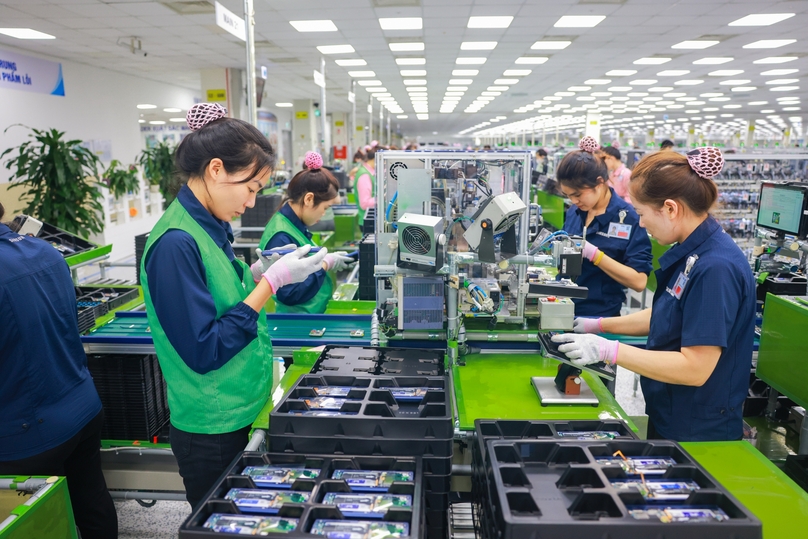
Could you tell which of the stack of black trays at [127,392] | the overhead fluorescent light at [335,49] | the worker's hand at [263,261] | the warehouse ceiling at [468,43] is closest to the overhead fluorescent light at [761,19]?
the warehouse ceiling at [468,43]

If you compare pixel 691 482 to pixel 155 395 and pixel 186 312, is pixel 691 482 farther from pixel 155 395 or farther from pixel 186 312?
pixel 155 395

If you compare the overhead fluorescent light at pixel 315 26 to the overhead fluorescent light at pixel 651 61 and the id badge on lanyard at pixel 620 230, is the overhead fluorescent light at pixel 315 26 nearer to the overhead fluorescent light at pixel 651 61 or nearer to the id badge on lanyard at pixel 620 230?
the id badge on lanyard at pixel 620 230

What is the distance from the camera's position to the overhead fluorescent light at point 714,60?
9078 millimetres

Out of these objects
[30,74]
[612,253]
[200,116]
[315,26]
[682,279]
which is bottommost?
[612,253]

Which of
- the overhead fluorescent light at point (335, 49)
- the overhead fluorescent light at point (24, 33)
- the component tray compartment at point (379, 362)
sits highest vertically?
the overhead fluorescent light at point (335, 49)

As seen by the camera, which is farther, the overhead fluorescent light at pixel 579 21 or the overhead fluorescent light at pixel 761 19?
the overhead fluorescent light at pixel 579 21

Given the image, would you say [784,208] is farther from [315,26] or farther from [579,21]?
[315,26]

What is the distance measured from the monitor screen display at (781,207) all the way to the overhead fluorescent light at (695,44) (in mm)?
5447

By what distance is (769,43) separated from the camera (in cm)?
793

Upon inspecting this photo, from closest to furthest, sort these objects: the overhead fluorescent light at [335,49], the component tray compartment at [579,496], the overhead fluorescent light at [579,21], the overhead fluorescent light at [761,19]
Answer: the component tray compartment at [579,496] → the overhead fluorescent light at [761,19] → the overhead fluorescent light at [579,21] → the overhead fluorescent light at [335,49]

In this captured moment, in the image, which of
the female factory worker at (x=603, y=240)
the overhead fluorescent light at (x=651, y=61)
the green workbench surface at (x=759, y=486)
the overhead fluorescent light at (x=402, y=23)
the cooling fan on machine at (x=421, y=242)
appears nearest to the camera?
the green workbench surface at (x=759, y=486)

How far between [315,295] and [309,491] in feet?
5.58

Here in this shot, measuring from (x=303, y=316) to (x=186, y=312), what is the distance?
4.05ft

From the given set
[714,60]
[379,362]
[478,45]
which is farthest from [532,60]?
[379,362]
